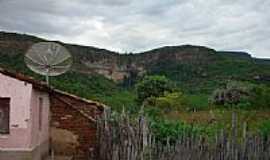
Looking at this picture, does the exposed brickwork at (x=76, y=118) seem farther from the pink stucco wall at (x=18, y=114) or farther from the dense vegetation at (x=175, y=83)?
the pink stucco wall at (x=18, y=114)

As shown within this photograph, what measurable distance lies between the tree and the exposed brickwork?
1374 cm

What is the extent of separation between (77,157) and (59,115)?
129 cm

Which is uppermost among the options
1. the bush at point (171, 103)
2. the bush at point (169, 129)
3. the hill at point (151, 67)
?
the hill at point (151, 67)

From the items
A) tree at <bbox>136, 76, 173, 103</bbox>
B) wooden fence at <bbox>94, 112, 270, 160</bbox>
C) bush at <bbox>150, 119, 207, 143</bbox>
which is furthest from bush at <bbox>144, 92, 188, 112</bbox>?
wooden fence at <bbox>94, 112, 270, 160</bbox>

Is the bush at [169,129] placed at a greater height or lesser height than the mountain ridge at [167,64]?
lesser

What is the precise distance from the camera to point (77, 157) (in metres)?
14.1

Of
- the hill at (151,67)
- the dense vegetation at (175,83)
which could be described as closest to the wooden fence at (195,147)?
the dense vegetation at (175,83)

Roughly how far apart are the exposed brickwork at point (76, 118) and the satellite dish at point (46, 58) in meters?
0.79

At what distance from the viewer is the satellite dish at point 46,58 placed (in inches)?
564

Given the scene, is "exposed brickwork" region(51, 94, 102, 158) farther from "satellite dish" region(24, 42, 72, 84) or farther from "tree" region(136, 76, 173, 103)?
"tree" region(136, 76, 173, 103)

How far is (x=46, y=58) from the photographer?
566 inches

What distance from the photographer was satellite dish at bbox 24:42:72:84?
14.3m

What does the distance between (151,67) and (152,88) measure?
44.6ft

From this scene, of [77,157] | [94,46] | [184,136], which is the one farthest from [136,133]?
[94,46]
